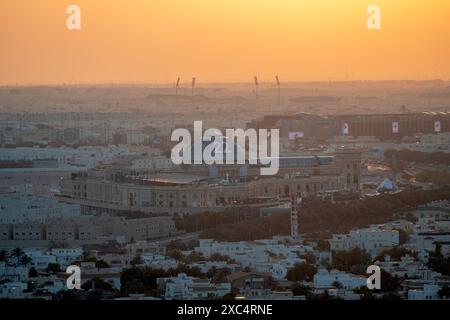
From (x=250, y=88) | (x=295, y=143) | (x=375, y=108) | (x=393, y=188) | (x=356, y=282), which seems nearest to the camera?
(x=356, y=282)

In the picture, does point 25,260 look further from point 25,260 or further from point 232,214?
point 232,214

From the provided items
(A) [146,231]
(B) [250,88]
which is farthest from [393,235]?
(B) [250,88]

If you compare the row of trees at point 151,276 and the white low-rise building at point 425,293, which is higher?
the white low-rise building at point 425,293

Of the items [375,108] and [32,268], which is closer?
[32,268]

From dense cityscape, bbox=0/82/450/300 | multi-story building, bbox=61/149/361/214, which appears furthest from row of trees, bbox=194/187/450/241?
multi-story building, bbox=61/149/361/214

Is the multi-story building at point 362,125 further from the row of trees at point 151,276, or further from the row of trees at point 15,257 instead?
the row of trees at point 151,276

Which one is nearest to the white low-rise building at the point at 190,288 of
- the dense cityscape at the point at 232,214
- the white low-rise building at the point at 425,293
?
the dense cityscape at the point at 232,214

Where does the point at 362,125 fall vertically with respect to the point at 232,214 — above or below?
above

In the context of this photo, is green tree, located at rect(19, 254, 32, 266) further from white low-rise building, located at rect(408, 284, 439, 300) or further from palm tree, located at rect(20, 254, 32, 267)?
white low-rise building, located at rect(408, 284, 439, 300)

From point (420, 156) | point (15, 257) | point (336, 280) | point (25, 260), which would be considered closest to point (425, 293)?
point (336, 280)
